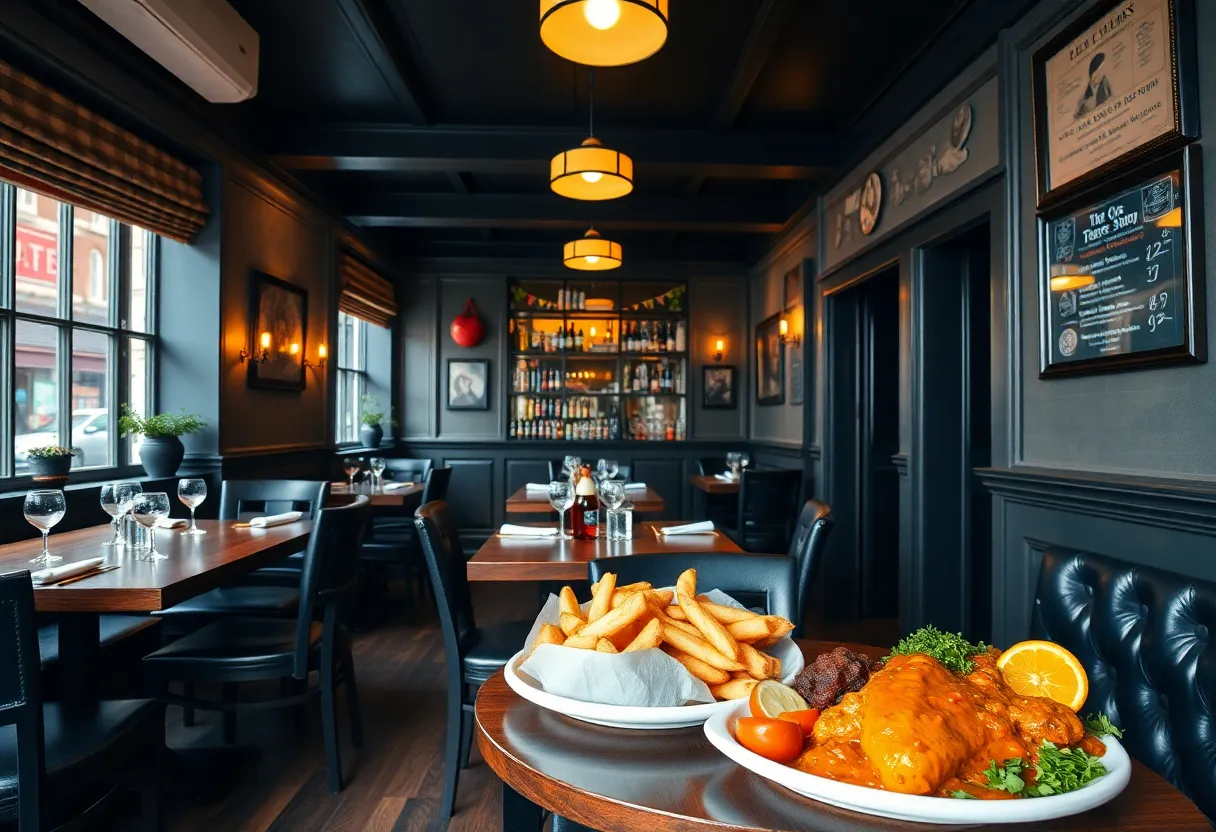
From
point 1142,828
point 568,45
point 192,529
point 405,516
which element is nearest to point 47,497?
point 192,529

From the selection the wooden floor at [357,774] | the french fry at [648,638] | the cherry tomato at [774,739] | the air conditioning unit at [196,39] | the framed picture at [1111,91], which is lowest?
the wooden floor at [357,774]

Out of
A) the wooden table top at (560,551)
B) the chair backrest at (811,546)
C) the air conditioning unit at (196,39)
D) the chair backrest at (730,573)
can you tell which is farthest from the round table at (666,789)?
the air conditioning unit at (196,39)

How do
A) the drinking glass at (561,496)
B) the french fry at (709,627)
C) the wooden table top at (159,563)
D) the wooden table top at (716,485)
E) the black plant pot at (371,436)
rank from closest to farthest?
the french fry at (709,627), the wooden table top at (159,563), the drinking glass at (561,496), the wooden table top at (716,485), the black plant pot at (371,436)

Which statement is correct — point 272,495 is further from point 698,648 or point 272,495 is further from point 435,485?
point 698,648

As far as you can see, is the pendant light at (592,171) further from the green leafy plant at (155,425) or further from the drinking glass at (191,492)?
the green leafy plant at (155,425)

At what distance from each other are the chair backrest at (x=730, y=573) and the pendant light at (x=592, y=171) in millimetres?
2365

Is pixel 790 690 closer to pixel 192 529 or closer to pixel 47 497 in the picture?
pixel 47 497

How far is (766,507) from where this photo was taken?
4953mm

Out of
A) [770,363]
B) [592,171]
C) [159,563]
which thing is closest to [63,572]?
[159,563]

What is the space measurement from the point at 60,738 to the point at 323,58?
137 inches

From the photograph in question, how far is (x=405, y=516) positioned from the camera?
589 centimetres

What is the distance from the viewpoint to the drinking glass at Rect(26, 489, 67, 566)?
219cm

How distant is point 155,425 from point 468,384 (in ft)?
13.4

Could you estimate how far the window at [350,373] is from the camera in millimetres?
7160
